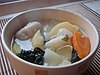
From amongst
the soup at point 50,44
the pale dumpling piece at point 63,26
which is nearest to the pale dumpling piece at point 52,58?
the soup at point 50,44

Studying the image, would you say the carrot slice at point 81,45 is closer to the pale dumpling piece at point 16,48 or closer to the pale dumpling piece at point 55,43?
the pale dumpling piece at point 55,43

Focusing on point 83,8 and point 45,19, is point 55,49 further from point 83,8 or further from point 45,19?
point 83,8

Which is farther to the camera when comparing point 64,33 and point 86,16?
point 86,16

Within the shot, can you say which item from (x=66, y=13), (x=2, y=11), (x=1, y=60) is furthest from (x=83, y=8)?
(x=1, y=60)

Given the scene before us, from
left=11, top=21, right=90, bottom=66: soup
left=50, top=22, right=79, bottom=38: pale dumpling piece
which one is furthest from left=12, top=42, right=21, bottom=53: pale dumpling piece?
left=50, top=22, right=79, bottom=38: pale dumpling piece

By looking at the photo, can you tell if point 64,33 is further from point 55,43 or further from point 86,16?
point 86,16

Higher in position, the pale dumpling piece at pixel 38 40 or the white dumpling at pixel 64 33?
the white dumpling at pixel 64 33

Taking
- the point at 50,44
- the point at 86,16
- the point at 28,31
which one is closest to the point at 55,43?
the point at 50,44
